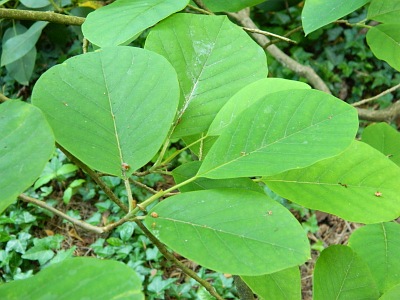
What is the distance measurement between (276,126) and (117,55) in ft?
0.66

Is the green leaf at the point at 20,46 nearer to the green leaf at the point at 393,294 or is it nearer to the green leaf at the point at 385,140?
the green leaf at the point at 385,140

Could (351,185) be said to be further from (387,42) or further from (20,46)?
(20,46)

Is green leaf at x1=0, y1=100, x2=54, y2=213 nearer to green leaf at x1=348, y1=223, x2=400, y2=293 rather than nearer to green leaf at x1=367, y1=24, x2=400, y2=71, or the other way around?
green leaf at x1=348, y1=223, x2=400, y2=293

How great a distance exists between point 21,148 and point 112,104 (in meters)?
0.14

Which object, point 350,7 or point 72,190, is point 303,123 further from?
point 72,190

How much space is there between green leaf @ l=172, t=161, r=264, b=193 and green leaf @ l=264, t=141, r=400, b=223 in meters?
0.04

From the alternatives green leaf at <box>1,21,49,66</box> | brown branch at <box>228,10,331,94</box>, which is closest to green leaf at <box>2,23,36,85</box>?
green leaf at <box>1,21,49,66</box>

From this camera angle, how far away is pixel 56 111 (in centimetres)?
49

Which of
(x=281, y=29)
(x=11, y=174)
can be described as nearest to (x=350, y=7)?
(x=11, y=174)

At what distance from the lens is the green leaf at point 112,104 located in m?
0.50

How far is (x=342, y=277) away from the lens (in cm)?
65

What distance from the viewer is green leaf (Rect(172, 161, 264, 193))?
0.54 meters

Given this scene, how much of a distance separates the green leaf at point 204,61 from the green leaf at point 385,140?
1.28 feet

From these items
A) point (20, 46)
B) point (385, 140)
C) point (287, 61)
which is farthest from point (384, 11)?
point (20, 46)
